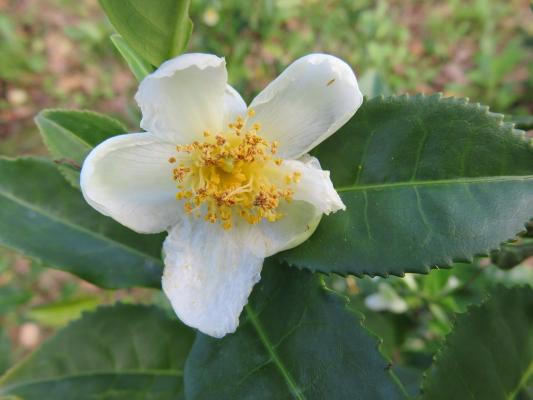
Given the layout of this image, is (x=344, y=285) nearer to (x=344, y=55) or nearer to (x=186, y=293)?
(x=186, y=293)

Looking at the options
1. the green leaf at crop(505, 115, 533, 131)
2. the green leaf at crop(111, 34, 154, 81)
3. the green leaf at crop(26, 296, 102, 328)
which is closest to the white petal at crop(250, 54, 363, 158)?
the green leaf at crop(111, 34, 154, 81)

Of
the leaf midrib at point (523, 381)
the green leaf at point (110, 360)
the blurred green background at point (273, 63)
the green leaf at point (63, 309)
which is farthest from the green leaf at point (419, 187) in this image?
the green leaf at point (63, 309)

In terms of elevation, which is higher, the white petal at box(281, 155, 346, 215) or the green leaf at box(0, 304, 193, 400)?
the white petal at box(281, 155, 346, 215)

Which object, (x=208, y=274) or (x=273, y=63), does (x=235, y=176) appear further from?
(x=273, y=63)

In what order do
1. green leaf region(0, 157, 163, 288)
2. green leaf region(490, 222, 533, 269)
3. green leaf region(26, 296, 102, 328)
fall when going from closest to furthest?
green leaf region(490, 222, 533, 269)
green leaf region(0, 157, 163, 288)
green leaf region(26, 296, 102, 328)

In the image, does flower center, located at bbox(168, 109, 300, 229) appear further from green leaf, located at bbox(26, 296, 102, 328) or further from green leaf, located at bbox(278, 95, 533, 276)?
green leaf, located at bbox(26, 296, 102, 328)

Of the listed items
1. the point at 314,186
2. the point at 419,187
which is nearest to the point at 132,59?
the point at 314,186

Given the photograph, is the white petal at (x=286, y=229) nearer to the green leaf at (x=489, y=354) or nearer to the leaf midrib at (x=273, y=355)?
the leaf midrib at (x=273, y=355)

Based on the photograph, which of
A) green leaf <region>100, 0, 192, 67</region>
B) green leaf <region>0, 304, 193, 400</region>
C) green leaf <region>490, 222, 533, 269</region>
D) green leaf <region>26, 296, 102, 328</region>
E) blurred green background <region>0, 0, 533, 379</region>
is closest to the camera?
green leaf <region>100, 0, 192, 67</region>

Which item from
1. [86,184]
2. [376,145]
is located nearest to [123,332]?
[86,184]
